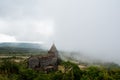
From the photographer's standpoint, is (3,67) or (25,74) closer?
(25,74)

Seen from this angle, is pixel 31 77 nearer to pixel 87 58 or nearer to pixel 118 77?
pixel 118 77

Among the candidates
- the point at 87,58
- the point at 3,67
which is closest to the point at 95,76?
the point at 3,67

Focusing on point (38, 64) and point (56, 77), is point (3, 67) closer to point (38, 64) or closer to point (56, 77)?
point (38, 64)

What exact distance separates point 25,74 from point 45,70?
1835cm

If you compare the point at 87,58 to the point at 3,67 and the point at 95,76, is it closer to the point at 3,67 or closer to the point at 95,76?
the point at 3,67

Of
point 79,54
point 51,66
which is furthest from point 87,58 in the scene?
point 51,66

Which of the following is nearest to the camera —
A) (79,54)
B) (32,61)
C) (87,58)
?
(32,61)

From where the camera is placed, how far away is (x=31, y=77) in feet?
257

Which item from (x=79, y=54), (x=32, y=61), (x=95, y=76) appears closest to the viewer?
(x=95, y=76)

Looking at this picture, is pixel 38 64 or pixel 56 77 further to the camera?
pixel 38 64

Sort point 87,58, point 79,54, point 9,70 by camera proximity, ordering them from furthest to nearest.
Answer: point 79,54, point 87,58, point 9,70

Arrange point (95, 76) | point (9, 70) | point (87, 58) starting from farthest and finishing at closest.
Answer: point (87, 58), point (9, 70), point (95, 76)

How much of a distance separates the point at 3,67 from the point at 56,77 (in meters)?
24.7

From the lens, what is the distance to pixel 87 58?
172m
